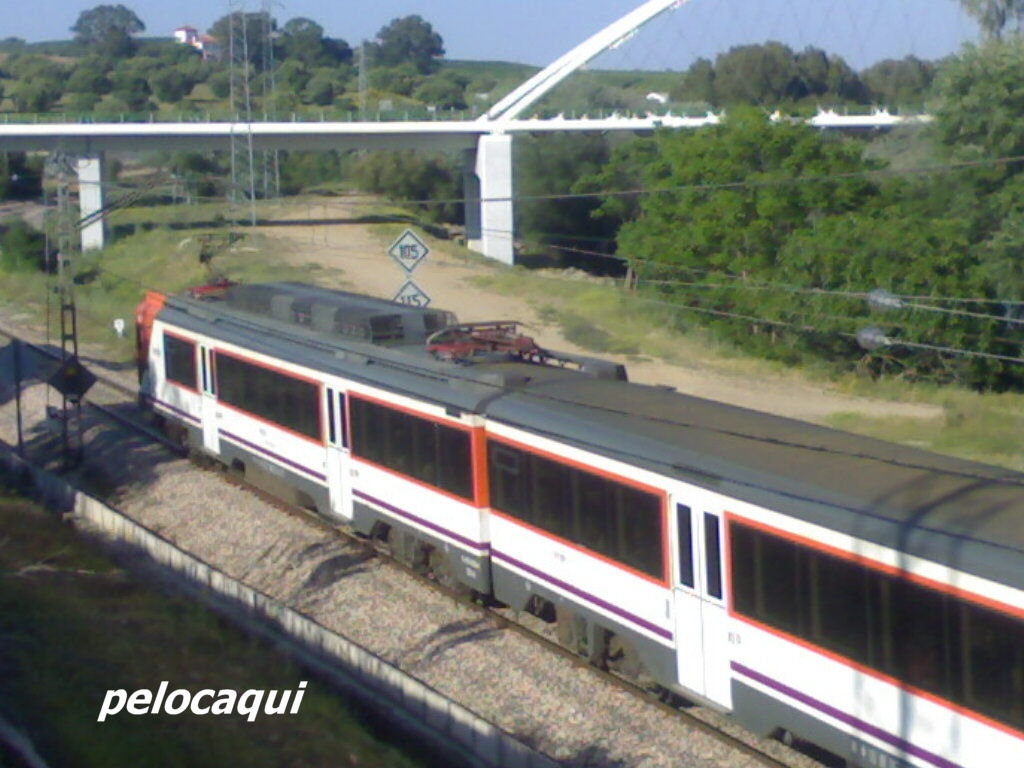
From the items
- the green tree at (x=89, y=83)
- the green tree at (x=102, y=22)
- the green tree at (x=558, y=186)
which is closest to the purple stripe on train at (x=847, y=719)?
the green tree at (x=558, y=186)

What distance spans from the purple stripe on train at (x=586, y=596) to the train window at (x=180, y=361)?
8410mm

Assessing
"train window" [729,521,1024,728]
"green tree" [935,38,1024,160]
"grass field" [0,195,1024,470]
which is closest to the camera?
"train window" [729,521,1024,728]

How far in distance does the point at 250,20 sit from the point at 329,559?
4385 inches

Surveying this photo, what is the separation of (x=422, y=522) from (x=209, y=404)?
6396mm

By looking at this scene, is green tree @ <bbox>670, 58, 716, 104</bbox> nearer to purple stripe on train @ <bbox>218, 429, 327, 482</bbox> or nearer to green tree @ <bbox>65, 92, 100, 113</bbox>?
green tree @ <bbox>65, 92, 100, 113</bbox>

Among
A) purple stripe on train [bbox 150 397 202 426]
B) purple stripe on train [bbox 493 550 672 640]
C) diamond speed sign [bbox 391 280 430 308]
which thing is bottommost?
purple stripe on train [bbox 493 550 672 640]

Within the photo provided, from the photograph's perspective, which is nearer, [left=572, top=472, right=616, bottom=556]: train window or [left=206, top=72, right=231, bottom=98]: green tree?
[left=572, top=472, right=616, bottom=556]: train window

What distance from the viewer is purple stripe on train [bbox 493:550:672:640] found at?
9.63 metres

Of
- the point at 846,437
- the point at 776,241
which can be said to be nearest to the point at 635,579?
the point at 846,437

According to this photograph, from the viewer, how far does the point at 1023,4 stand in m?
40.0

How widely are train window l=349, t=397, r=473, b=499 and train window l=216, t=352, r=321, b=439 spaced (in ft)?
3.77

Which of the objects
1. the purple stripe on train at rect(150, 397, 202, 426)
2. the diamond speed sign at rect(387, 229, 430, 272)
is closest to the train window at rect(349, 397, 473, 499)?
the purple stripe on train at rect(150, 397, 202, 426)

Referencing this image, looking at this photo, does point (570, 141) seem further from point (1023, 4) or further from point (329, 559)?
point (329, 559)

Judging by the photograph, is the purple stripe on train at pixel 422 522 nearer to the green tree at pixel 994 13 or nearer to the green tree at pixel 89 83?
the green tree at pixel 994 13
